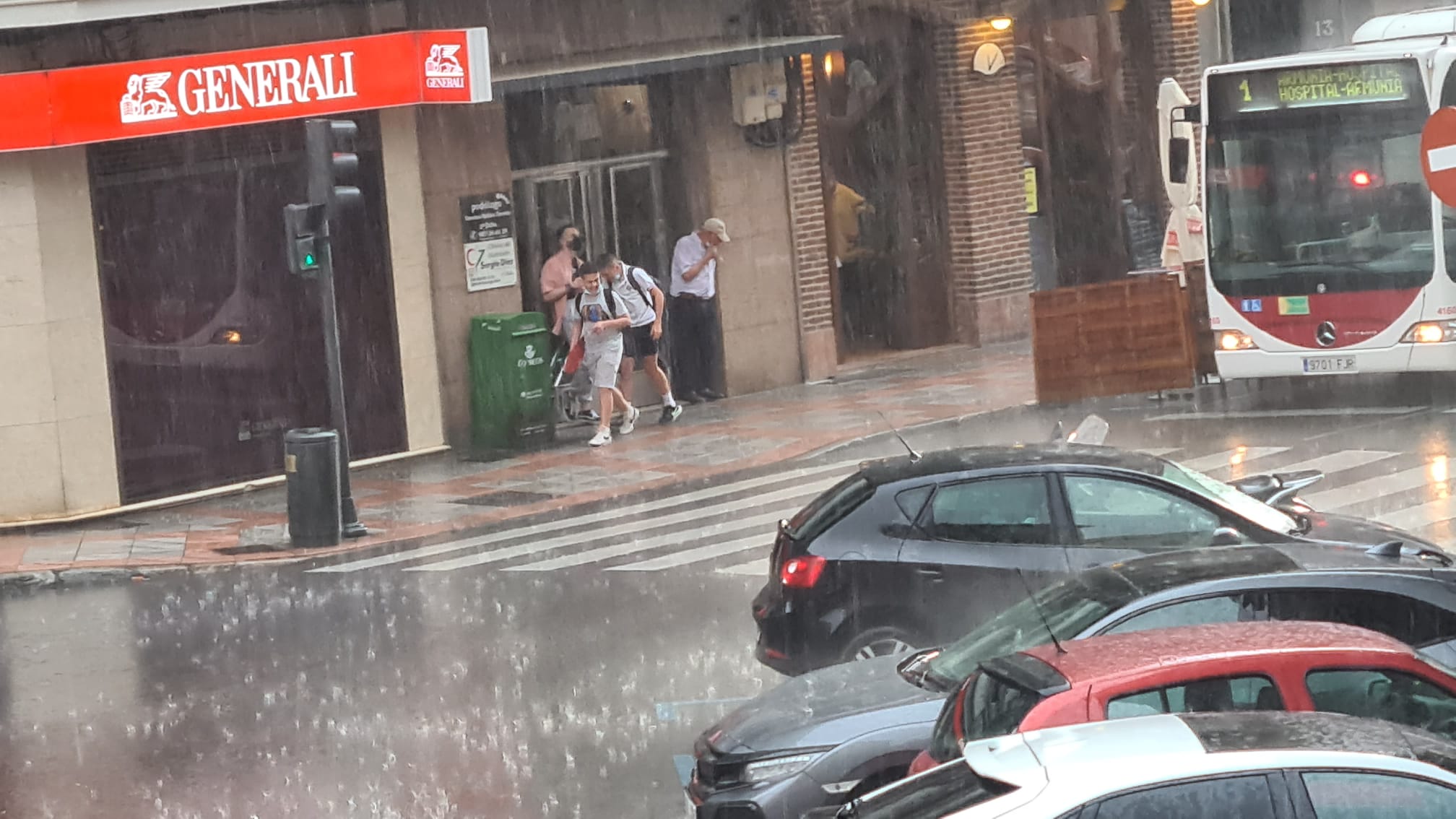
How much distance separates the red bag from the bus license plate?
7235 millimetres

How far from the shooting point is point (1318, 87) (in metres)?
18.9

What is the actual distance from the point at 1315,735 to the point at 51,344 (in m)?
15.1

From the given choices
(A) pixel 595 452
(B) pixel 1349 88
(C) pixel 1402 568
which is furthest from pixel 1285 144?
(C) pixel 1402 568

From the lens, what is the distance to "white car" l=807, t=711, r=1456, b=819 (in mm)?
5117

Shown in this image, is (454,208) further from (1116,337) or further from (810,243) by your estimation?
(1116,337)

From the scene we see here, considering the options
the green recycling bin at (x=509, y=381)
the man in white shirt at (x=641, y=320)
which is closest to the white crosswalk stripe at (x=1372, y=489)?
the man in white shirt at (x=641, y=320)

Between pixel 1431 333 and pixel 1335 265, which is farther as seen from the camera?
pixel 1335 265

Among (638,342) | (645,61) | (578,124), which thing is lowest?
(638,342)

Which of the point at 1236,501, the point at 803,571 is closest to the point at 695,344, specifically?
the point at 803,571

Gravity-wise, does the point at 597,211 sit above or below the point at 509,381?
above

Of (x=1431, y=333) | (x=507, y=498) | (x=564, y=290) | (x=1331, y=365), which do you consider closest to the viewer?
(x=1431, y=333)

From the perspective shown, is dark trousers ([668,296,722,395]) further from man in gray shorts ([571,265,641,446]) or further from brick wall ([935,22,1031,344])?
brick wall ([935,22,1031,344])

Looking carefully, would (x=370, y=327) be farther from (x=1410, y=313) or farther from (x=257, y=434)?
(x=1410, y=313)

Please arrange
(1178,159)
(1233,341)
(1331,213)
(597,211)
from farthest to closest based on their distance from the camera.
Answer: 1. (597,211)
2. (1178,159)
3. (1233,341)
4. (1331,213)
